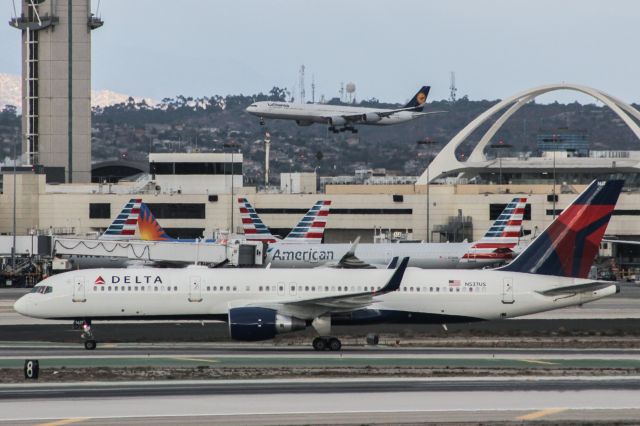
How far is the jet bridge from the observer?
96.9m

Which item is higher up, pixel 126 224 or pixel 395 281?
pixel 126 224

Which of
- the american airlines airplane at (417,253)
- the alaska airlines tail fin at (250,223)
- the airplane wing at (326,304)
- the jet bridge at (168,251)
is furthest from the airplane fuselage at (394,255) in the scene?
the airplane wing at (326,304)

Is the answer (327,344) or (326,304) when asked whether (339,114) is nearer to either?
(327,344)

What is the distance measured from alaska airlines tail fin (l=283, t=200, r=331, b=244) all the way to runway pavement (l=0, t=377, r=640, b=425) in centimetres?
7451

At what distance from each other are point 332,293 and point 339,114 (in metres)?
101

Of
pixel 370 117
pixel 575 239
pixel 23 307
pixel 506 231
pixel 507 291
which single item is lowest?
pixel 23 307

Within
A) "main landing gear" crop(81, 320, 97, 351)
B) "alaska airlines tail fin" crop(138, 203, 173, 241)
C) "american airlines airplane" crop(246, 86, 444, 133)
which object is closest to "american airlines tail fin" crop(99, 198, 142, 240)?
"alaska airlines tail fin" crop(138, 203, 173, 241)

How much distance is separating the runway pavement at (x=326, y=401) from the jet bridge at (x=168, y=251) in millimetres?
53210

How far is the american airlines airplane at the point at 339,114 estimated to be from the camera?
153 m

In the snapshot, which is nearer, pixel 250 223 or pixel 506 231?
pixel 506 231

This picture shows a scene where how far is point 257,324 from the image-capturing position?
52.9m

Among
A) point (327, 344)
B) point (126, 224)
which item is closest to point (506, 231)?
point (126, 224)

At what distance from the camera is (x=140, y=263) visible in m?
106

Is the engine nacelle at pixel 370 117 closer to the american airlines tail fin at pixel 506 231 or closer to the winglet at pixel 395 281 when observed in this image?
the american airlines tail fin at pixel 506 231
